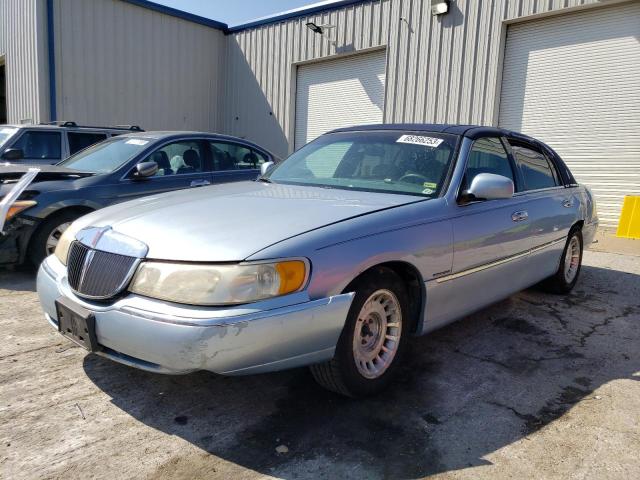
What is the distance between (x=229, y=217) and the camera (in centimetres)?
289

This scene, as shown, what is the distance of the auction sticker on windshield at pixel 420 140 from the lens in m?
3.81

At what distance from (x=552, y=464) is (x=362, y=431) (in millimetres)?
887

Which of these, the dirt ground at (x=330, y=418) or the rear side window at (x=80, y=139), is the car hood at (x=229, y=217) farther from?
the rear side window at (x=80, y=139)

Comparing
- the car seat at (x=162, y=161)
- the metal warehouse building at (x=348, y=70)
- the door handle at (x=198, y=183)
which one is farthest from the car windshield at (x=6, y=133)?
the metal warehouse building at (x=348, y=70)

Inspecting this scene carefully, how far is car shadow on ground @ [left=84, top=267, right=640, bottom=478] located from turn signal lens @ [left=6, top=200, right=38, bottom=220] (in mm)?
2403

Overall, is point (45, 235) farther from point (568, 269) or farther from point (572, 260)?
point (572, 260)

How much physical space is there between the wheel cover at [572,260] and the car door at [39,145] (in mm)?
6924

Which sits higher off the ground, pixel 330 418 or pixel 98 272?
pixel 98 272

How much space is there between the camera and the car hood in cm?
253

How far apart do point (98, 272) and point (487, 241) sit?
2452 millimetres

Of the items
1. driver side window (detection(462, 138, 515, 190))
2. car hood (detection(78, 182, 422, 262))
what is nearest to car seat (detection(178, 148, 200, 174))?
car hood (detection(78, 182, 422, 262))

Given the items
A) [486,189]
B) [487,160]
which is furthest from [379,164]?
[487,160]

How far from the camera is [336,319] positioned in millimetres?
2594

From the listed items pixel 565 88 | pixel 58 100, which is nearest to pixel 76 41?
pixel 58 100
